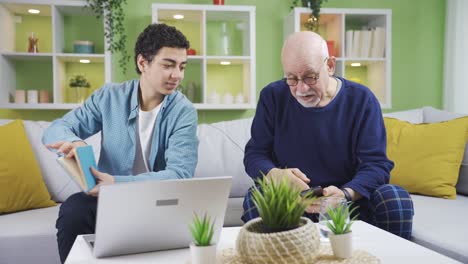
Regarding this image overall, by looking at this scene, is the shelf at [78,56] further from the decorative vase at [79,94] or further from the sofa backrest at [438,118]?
the sofa backrest at [438,118]

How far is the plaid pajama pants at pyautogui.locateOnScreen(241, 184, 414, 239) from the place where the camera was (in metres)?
1.67

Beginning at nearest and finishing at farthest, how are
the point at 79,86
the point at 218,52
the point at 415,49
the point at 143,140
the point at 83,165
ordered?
the point at 83,165, the point at 143,140, the point at 79,86, the point at 218,52, the point at 415,49

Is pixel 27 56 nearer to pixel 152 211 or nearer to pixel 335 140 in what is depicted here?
pixel 335 140

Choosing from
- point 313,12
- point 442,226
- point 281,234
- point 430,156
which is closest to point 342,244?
point 281,234

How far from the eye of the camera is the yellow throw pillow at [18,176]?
2092 millimetres

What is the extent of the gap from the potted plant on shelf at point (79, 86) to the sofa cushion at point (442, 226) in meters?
2.25

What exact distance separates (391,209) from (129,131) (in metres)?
0.99

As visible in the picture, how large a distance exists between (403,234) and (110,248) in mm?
1043

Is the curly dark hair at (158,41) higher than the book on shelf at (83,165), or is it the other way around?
the curly dark hair at (158,41)

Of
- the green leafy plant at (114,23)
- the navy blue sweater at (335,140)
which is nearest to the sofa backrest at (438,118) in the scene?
the navy blue sweater at (335,140)

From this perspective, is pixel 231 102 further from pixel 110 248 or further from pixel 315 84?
pixel 110 248

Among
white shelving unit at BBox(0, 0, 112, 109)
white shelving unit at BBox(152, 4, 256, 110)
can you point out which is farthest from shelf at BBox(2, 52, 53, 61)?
white shelving unit at BBox(152, 4, 256, 110)

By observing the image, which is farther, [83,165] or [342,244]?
[83,165]

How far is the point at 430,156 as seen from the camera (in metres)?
2.32
